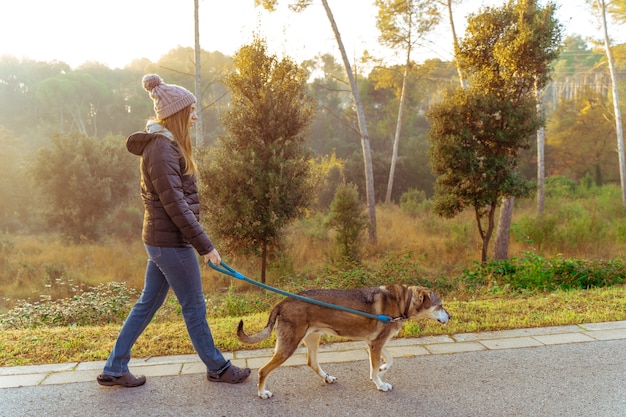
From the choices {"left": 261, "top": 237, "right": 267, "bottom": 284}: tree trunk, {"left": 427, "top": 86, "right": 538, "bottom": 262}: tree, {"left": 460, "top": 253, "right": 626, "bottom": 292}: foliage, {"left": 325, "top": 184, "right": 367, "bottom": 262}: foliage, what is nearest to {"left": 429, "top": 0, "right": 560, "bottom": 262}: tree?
{"left": 427, "top": 86, "right": 538, "bottom": 262}: tree

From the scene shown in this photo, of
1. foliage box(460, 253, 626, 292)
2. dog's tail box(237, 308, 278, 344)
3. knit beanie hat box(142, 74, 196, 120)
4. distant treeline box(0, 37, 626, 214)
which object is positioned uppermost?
distant treeline box(0, 37, 626, 214)

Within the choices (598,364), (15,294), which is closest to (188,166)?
(598,364)

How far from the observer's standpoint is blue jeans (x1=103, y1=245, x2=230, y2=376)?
11.6 feet

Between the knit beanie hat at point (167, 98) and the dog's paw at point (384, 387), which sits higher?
Result: the knit beanie hat at point (167, 98)

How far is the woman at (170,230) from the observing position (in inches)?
133

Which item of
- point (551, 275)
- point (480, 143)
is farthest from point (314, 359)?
point (480, 143)

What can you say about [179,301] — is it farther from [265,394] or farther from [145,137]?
[145,137]

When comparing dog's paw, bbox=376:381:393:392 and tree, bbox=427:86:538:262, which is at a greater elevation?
tree, bbox=427:86:538:262

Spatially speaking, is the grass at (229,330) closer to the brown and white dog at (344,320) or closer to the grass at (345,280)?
the grass at (345,280)

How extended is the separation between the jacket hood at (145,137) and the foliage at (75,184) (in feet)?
52.2

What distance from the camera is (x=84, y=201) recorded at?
18000mm

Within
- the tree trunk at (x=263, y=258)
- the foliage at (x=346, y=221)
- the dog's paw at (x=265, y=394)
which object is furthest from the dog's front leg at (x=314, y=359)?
the foliage at (x=346, y=221)

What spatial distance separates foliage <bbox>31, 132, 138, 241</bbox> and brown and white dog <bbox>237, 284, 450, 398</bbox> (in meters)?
16.3

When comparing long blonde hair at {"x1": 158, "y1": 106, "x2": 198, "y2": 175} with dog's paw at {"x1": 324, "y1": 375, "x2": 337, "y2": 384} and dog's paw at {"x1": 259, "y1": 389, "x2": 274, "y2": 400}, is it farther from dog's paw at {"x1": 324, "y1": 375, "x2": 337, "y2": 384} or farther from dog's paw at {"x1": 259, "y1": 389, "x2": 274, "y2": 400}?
dog's paw at {"x1": 324, "y1": 375, "x2": 337, "y2": 384}
